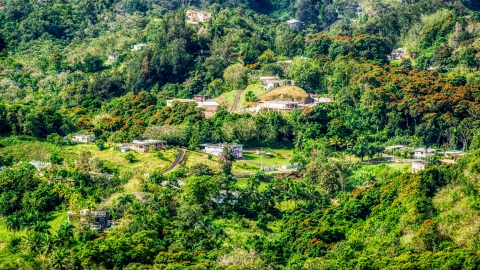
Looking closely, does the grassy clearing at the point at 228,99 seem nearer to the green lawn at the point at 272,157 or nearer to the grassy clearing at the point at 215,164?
the green lawn at the point at 272,157

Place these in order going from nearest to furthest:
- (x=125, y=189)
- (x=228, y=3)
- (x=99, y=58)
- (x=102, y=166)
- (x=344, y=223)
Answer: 1. (x=344, y=223)
2. (x=125, y=189)
3. (x=102, y=166)
4. (x=99, y=58)
5. (x=228, y=3)

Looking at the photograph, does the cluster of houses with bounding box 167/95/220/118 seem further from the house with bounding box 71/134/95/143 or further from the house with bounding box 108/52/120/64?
the house with bounding box 108/52/120/64

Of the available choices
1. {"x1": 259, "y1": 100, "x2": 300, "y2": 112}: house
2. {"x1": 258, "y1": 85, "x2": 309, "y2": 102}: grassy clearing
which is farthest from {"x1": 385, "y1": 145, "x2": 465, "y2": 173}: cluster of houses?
{"x1": 258, "y1": 85, "x2": 309, "y2": 102}: grassy clearing

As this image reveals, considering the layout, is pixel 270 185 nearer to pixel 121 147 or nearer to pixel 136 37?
pixel 121 147

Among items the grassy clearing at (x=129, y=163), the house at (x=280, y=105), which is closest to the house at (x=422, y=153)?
the house at (x=280, y=105)

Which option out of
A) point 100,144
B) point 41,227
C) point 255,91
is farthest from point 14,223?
point 255,91

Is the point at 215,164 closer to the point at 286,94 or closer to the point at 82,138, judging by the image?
the point at 82,138

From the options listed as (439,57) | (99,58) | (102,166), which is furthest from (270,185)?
(99,58)
